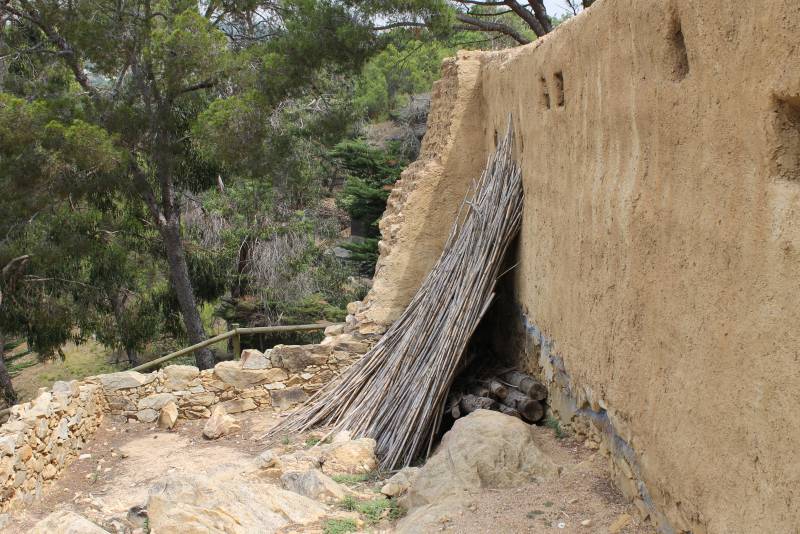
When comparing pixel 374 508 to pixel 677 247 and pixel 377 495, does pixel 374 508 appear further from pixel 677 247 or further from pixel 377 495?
pixel 677 247

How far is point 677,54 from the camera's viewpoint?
2.62 m

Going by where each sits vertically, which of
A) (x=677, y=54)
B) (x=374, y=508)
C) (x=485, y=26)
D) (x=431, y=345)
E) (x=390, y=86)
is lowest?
(x=374, y=508)

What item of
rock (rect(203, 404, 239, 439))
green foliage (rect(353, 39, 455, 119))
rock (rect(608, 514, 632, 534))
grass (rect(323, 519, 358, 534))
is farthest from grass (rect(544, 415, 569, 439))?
green foliage (rect(353, 39, 455, 119))

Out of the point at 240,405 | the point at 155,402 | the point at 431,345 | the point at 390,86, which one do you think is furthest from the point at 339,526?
the point at 390,86

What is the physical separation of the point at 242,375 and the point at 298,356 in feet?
1.56

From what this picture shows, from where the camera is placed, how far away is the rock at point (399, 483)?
404cm

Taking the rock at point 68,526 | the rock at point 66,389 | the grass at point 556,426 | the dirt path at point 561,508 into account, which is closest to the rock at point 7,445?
the rock at point 66,389

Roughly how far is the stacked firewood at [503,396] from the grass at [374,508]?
1.06 metres

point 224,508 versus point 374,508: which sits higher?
point 224,508

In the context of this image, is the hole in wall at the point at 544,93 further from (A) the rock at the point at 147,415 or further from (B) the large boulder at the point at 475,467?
(A) the rock at the point at 147,415

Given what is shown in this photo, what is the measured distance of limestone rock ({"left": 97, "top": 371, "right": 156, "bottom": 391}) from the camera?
20.7ft

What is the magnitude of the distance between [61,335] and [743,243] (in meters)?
11.6

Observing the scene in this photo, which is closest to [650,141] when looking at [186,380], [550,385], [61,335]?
[550,385]

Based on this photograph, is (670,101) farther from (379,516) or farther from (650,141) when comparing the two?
(379,516)
